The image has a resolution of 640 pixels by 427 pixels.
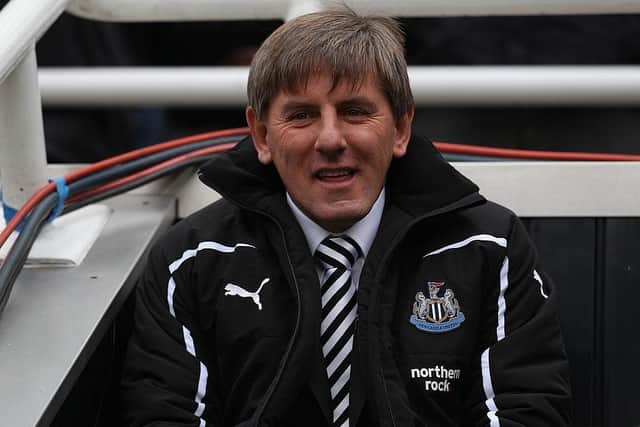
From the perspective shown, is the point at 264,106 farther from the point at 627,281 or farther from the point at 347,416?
the point at 627,281

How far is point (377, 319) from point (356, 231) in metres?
0.17

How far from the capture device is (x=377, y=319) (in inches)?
63.4

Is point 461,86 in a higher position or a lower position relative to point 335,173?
higher

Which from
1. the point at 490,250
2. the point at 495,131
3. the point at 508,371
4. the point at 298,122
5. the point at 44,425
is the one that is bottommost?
the point at 44,425

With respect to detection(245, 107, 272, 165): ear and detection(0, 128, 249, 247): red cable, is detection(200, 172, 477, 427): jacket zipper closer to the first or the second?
detection(245, 107, 272, 165): ear

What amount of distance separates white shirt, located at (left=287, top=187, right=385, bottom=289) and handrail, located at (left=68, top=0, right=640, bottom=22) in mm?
505

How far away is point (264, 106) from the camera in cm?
170

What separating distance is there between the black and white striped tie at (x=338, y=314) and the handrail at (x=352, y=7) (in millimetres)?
576

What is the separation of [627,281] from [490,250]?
0.44 m

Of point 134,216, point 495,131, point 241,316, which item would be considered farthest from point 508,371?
point 495,131

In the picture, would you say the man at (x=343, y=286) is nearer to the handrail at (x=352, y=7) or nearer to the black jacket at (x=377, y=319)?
the black jacket at (x=377, y=319)

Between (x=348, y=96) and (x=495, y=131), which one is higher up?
(x=495, y=131)

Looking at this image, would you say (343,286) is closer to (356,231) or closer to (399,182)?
(356,231)

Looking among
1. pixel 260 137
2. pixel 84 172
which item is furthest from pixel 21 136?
pixel 260 137
